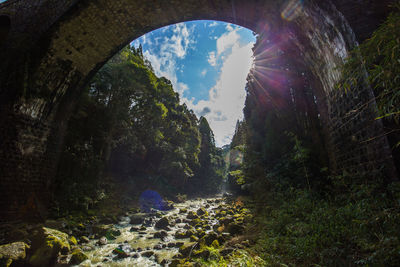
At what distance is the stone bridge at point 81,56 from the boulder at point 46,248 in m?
2.54

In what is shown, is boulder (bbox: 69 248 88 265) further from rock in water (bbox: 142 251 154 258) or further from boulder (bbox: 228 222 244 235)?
boulder (bbox: 228 222 244 235)

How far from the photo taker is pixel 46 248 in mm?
4344

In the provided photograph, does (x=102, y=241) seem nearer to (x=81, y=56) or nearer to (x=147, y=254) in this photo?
(x=147, y=254)

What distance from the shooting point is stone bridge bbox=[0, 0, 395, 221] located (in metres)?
4.36

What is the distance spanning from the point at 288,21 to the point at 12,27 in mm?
9522

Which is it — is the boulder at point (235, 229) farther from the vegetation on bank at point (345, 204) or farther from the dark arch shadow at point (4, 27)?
the dark arch shadow at point (4, 27)

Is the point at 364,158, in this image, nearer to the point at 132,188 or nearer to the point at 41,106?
the point at 41,106

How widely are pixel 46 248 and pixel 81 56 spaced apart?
661 cm

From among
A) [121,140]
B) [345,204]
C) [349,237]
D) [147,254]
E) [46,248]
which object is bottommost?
[147,254]

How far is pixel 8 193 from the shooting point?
6195 millimetres

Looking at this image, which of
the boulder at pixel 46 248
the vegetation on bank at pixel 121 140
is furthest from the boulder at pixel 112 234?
the vegetation on bank at pixel 121 140

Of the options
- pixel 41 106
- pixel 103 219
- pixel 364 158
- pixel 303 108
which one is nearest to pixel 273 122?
pixel 303 108

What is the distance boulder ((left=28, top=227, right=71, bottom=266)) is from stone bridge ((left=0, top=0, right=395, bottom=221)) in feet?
8.33

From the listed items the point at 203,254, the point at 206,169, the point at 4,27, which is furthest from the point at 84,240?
the point at 206,169
